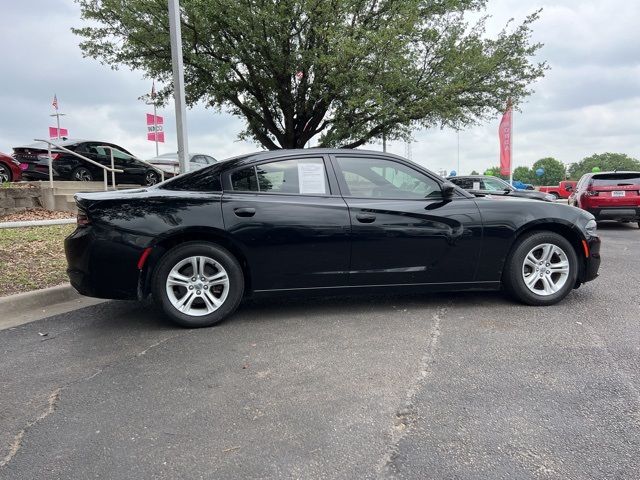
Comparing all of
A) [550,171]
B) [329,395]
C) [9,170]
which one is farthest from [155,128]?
[550,171]

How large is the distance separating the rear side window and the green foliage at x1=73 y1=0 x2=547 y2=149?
482 centimetres

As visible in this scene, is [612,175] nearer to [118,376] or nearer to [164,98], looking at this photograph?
[118,376]

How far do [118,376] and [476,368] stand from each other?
92.8 inches

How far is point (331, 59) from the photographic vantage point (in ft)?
41.9

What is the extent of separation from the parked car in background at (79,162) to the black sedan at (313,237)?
1000 cm

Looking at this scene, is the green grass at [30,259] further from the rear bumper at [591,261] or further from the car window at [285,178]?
the rear bumper at [591,261]

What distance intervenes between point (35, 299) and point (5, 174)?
335 inches

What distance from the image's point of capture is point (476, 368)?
318 cm

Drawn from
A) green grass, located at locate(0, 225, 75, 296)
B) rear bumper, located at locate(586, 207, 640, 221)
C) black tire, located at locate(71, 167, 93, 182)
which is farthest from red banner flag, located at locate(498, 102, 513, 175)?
green grass, located at locate(0, 225, 75, 296)

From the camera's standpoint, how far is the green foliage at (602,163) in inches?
3927

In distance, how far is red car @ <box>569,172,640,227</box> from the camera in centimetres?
1164

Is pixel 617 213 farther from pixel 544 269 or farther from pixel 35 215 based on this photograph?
pixel 35 215

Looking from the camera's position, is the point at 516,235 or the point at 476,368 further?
the point at 516,235

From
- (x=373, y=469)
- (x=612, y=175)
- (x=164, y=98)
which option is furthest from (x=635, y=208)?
(x=164, y=98)
